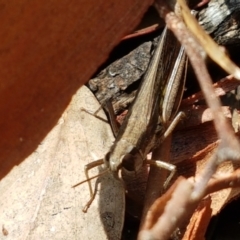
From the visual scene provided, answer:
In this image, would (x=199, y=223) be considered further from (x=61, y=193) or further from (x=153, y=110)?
(x=153, y=110)

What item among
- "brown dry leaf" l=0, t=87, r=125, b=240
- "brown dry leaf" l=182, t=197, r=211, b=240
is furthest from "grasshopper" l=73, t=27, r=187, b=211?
"brown dry leaf" l=182, t=197, r=211, b=240

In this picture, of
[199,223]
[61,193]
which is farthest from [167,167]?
[61,193]

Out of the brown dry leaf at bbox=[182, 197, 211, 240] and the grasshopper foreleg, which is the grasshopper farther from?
the brown dry leaf at bbox=[182, 197, 211, 240]

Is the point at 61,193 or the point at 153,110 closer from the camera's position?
the point at 61,193

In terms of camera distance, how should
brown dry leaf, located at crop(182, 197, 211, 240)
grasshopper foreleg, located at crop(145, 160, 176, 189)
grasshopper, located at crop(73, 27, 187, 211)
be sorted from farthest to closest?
1. grasshopper, located at crop(73, 27, 187, 211)
2. grasshopper foreleg, located at crop(145, 160, 176, 189)
3. brown dry leaf, located at crop(182, 197, 211, 240)

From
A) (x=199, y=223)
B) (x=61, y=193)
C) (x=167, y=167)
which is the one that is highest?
(x=61, y=193)

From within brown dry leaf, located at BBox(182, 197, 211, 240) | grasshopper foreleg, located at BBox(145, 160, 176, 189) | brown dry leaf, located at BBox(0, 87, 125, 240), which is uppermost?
brown dry leaf, located at BBox(0, 87, 125, 240)

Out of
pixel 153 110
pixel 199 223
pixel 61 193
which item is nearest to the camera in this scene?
pixel 199 223

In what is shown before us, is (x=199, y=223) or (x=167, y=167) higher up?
(x=167, y=167)
